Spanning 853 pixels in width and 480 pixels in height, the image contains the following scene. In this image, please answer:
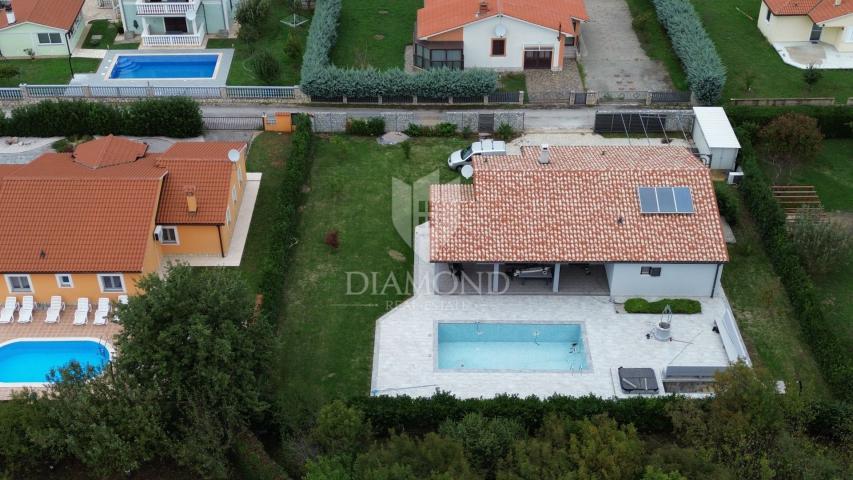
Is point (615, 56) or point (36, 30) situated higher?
point (36, 30)

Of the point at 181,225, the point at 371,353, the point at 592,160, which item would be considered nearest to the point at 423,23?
the point at 592,160

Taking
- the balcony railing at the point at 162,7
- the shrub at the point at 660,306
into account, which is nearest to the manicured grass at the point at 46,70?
the balcony railing at the point at 162,7

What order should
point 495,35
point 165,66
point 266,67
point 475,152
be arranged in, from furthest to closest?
point 165,66
point 495,35
point 266,67
point 475,152

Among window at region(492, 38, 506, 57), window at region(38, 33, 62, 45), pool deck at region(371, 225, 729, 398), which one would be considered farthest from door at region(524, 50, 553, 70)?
window at region(38, 33, 62, 45)

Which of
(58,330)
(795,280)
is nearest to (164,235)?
(58,330)

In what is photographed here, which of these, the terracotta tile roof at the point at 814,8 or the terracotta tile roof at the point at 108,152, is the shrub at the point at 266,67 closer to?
the terracotta tile roof at the point at 108,152

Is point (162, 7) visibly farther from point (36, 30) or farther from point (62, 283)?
point (62, 283)
